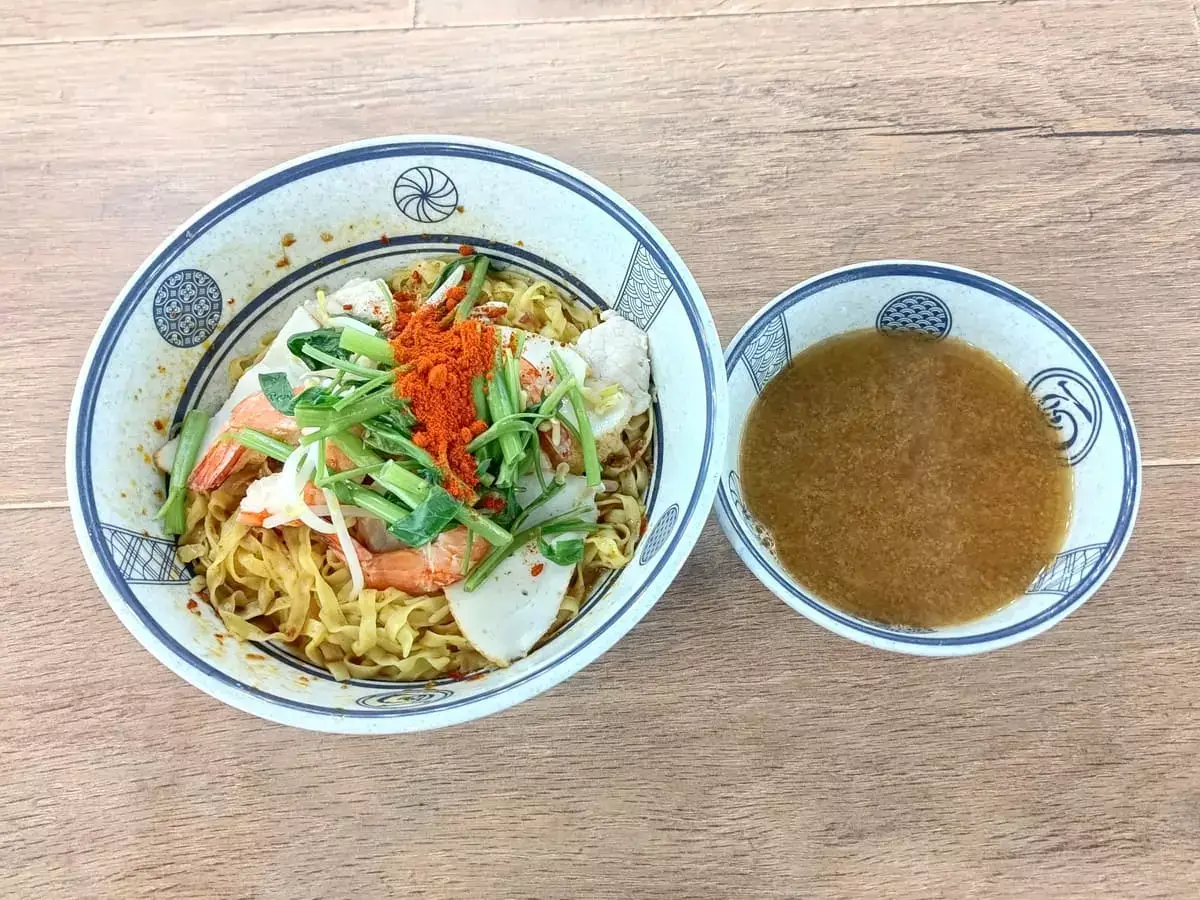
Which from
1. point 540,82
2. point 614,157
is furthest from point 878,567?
point 540,82

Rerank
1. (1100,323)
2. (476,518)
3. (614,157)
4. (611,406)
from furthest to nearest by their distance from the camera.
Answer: (614,157)
(1100,323)
(611,406)
(476,518)

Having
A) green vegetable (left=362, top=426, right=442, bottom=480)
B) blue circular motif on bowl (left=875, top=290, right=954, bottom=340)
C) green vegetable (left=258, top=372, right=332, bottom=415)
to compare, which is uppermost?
blue circular motif on bowl (left=875, top=290, right=954, bottom=340)

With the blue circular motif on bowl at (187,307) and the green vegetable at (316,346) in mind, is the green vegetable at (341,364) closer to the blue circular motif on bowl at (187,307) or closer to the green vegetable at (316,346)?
the green vegetable at (316,346)

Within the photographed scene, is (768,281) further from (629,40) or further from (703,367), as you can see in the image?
(629,40)

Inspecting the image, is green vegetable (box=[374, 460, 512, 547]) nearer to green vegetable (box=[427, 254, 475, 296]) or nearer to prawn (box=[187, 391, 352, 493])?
prawn (box=[187, 391, 352, 493])

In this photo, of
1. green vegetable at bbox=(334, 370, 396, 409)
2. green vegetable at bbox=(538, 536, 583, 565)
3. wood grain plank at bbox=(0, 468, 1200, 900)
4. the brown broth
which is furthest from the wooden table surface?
green vegetable at bbox=(334, 370, 396, 409)
